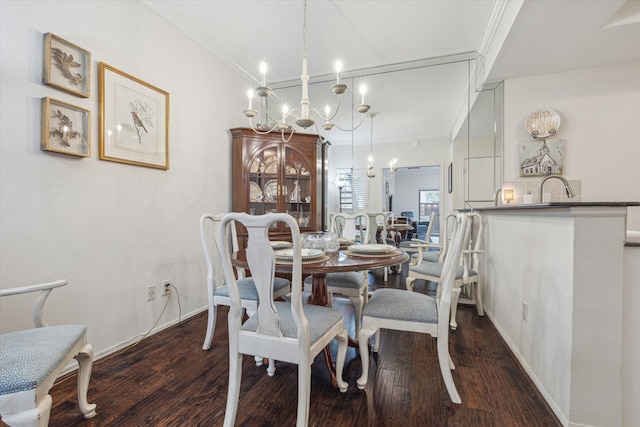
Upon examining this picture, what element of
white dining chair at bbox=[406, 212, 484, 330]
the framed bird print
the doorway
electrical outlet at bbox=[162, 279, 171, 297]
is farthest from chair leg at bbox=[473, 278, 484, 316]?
the doorway

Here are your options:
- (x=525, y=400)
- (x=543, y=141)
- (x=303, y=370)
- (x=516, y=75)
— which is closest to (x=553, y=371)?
(x=525, y=400)

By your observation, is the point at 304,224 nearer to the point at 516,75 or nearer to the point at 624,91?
the point at 516,75

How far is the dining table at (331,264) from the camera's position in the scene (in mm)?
1433

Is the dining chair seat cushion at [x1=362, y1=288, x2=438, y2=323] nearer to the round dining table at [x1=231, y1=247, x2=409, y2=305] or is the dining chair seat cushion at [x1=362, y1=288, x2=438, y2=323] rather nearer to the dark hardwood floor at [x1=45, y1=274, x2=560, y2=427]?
the round dining table at [x1=231, y1=247, x2=409, y2=305]

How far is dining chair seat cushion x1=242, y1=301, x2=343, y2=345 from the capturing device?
49.5 inches

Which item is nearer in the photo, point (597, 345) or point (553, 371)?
point (597, 345)

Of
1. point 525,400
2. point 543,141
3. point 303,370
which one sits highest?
point 543,141

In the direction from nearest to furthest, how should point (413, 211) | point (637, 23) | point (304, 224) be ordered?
point (637, 23), point (304, 224), point (413, 211)

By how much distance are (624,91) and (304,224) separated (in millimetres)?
3316

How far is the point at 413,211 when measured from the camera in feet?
29.1

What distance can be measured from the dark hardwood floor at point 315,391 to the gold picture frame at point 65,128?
1.35 metres

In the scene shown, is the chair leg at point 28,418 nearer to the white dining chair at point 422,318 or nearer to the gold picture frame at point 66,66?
the white dining chair at point 422,318

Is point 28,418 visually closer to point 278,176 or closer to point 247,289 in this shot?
point 247,289

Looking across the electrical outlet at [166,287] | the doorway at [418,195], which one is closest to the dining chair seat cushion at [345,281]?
the electrical outlet at [166,287]
